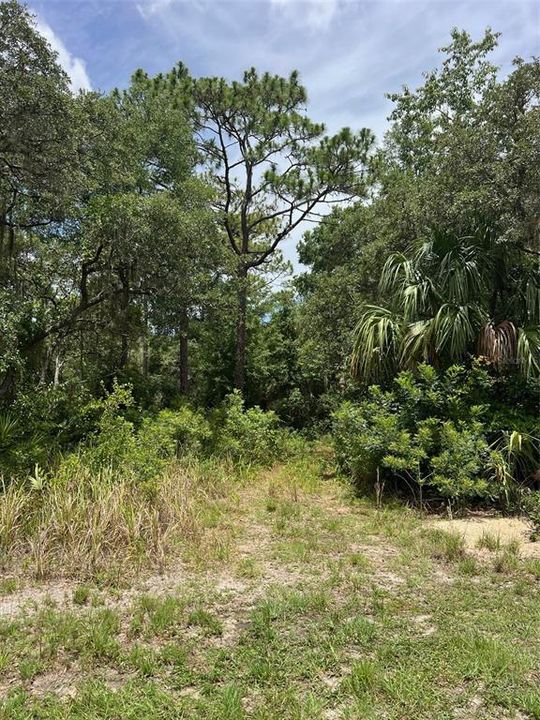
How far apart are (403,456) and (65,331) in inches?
251

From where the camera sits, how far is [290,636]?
263 centimetres

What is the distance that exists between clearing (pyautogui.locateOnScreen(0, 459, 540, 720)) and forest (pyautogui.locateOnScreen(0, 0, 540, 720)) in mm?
17

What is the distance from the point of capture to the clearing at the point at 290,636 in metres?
2.08

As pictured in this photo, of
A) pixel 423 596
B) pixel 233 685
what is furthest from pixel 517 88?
pixel 233 685

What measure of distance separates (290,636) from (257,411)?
5.99 meters

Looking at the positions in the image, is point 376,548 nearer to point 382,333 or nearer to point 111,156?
point 382,333

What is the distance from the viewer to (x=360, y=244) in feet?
34.5

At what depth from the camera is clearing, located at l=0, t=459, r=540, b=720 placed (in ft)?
6.82

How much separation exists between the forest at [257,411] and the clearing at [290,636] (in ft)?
0.05

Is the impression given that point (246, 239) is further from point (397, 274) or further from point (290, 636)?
point (290, 636)

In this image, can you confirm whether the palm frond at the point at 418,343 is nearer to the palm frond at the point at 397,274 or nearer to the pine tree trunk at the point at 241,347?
the palm frond at the point at 397,274

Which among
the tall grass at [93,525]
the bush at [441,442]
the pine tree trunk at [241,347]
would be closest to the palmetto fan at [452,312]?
the bush at [441,442]

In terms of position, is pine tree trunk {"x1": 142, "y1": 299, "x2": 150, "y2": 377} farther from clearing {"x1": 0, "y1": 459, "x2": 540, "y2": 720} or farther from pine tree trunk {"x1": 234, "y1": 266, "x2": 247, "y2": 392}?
clearing {"x1": 0, "y1": 459, "x2": 540, "y2": 720}

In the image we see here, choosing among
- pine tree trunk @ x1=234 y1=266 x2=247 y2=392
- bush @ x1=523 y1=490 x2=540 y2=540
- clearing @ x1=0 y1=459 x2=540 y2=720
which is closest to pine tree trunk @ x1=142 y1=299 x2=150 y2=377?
pine tree trunk @ x1=234 y1=266 x2=247 y2=392
